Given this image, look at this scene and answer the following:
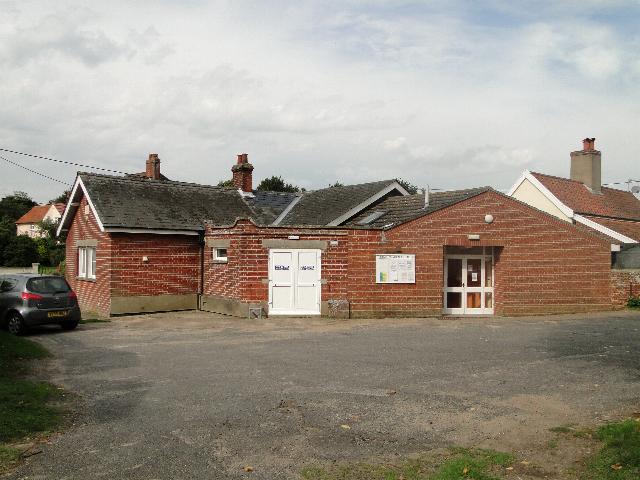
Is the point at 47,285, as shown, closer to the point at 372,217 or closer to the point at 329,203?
the point at 372,217

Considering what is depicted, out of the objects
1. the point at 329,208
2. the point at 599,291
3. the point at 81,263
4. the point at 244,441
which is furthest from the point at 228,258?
the point at 244,441

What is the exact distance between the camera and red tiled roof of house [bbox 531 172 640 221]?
28.1 m

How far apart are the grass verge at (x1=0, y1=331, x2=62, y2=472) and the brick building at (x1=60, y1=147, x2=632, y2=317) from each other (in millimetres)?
8711

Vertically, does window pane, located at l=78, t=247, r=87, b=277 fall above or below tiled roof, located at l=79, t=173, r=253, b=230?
below

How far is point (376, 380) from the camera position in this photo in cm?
959

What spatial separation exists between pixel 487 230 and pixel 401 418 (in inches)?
509

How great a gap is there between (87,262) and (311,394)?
1696cm

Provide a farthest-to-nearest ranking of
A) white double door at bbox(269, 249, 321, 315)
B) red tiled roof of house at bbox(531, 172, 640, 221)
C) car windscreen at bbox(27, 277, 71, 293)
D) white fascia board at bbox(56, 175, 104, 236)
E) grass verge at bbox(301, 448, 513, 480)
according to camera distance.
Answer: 1. red tiled roof of house at bbox(531, 172, 640, 221)
2. white fascia board at bbox(56, 175, 104, 236)
3. white double door at bbox(269, 249, 321, 315)
4. car windscreen at bbox(27, 277, 71, 293)
5. grass verge at bbox(301, 448, 513, 480)

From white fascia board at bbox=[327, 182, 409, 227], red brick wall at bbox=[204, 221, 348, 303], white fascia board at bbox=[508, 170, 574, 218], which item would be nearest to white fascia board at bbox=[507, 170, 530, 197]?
white fascia board at bbox=[508, 170, 574, 218]

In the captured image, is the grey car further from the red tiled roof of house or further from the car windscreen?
the red tiled roof of house

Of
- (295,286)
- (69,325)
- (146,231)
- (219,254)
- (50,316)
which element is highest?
(146,231)

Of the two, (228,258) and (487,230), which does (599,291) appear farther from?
(228,258)

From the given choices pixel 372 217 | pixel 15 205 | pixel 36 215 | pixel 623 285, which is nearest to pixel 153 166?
pixel 372 217

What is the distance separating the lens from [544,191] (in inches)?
1109
